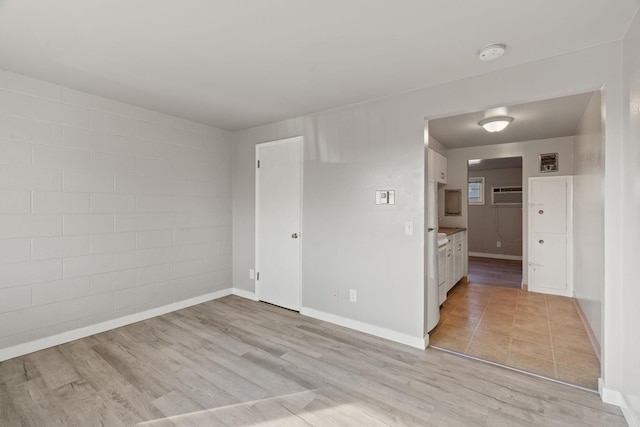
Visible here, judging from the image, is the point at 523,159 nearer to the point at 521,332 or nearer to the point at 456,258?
the point at 456,258

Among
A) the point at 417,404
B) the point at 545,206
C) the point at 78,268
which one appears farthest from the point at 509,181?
the point at 78,268

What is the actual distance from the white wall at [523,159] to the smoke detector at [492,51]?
354cm

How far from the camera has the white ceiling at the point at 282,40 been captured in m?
1.71

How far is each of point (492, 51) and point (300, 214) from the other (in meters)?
2.51

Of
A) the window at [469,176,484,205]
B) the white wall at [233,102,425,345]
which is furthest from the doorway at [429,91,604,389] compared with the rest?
the window at [469,176,484,205]

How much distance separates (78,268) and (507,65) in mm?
4351

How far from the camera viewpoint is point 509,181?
780 cm

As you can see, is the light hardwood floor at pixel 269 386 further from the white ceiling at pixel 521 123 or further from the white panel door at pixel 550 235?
the white panel door at pixel 550 235

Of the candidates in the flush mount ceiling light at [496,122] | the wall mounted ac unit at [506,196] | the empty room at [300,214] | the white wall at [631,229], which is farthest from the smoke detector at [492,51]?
the wall mounted ac unit at [506,196]

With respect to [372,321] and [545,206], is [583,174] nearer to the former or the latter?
[545,206]

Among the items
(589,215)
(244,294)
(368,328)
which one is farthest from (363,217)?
(589,215)

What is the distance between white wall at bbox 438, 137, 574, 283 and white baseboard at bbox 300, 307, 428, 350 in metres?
3.28

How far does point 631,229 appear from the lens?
1816mm

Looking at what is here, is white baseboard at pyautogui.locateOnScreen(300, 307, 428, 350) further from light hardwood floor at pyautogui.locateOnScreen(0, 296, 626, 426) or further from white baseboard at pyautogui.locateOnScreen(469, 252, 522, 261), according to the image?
white baseboard at pyautogui.locateOnScreen(469, 252, 522, 261)
